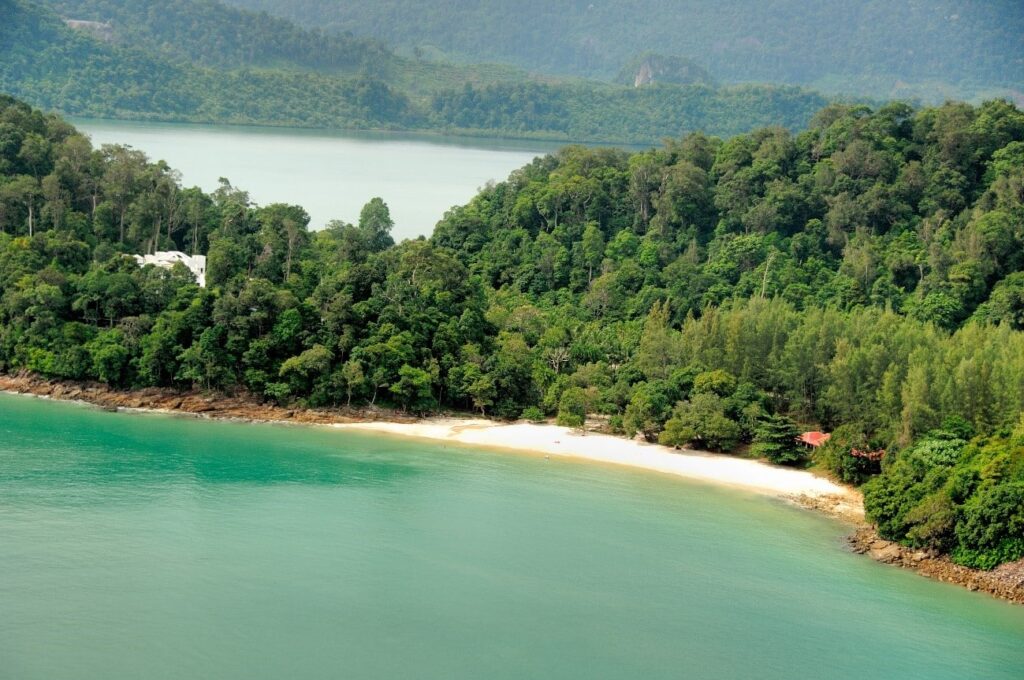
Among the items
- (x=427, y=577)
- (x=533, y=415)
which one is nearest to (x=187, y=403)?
(x=533, y=415)

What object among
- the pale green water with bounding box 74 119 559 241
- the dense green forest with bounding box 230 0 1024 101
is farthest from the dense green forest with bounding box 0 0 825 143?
the dense green forest with bounding box 230 0 1024 101

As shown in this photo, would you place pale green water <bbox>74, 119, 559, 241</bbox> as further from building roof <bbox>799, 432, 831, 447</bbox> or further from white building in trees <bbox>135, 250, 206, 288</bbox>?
building roof <bbox>799, 432, 831, 447</bbox>

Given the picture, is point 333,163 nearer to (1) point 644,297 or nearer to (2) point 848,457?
(1) point 644,297

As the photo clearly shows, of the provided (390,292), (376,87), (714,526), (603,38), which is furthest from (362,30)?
(714,526)

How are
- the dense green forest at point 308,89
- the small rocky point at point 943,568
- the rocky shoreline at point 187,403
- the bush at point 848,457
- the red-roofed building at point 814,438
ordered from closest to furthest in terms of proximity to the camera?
the small rocky point at point 943,568, the bush at point 848,457, the red-roofed building at point 814,438, the rocky shoreline at point 187,403, the dense green forest at point 308,89

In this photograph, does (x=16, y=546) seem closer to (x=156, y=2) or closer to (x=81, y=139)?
(x=81, y=139)

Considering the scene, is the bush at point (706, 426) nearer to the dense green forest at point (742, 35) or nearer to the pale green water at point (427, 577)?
the pale green water at point (427, 577)

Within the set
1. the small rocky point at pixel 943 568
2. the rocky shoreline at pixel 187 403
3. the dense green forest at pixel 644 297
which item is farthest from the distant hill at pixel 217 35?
the small rocky point at pixel 943 568
